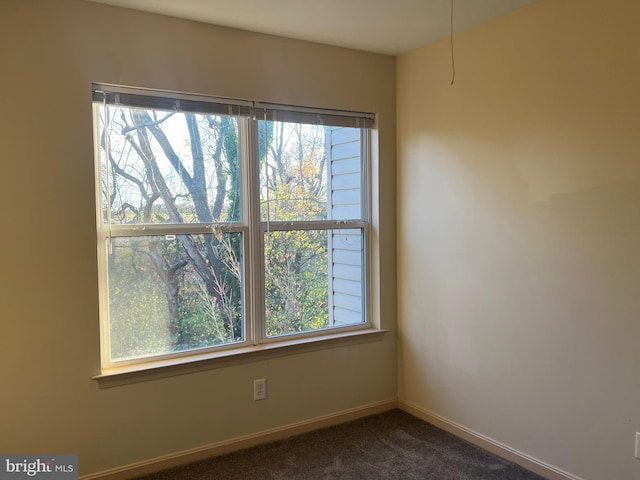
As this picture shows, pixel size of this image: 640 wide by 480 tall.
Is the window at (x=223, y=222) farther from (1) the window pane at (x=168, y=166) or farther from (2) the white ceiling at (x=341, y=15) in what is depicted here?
(2) the white ceiling at (x=341, y=15)

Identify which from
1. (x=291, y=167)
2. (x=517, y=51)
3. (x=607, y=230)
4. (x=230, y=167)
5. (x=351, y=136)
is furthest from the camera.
Answer: (x=351, y=136)

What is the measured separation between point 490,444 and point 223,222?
192cm

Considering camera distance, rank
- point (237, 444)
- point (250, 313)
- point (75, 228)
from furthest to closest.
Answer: point (250, 313), point (237, 444), point (75, 228)

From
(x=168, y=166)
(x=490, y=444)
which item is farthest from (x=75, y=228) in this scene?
(x=490, y=444)

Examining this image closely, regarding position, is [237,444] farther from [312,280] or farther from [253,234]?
[253,234]

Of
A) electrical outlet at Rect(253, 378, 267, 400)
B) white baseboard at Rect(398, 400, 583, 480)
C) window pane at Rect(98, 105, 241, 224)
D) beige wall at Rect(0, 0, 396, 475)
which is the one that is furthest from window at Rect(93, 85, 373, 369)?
white baseboard at Rect(398, 400, 583, 480)

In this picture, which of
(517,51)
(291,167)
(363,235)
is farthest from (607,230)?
(291,167)

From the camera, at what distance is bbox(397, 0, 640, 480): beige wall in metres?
2.09

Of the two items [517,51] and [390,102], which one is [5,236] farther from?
[517,51]

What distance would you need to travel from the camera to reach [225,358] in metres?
2.66

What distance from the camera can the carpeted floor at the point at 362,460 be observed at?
245 centimetres

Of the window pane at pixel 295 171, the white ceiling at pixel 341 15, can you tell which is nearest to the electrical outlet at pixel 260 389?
the window pane at pixel 295 171

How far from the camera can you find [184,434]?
8.45 feet

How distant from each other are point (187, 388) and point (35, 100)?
1.58m
